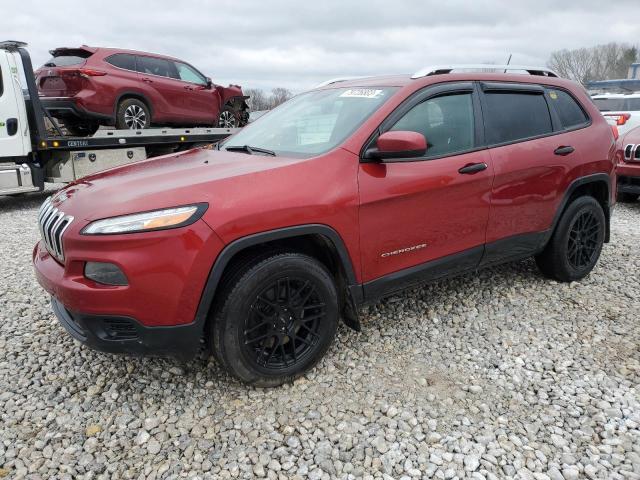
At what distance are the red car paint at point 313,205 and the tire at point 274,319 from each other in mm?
188

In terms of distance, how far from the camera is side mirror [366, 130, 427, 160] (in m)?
2.73

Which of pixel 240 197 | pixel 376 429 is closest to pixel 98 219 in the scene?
pixel 240 197

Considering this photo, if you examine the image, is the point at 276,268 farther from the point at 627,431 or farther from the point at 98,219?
the point at 627,431

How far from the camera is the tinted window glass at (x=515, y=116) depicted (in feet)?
11.6

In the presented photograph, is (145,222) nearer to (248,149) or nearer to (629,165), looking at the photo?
(248,149)

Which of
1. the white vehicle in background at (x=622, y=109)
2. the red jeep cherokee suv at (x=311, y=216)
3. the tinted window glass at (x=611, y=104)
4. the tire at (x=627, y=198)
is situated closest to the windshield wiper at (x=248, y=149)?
the red jeep cherokee suv at (x=311, y=216)

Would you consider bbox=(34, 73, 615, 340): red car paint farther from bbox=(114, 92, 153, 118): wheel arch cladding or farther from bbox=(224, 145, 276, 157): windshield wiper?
bbox=(114, 92, 153, 118): wheel arch cladding

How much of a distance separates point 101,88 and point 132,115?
88cm

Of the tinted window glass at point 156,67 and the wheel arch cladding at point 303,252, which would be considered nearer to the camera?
the wheel arch cladding at point 303,252

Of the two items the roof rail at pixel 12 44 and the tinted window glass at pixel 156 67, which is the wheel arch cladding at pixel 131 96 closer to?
the tinted window glass at pixel 156 67

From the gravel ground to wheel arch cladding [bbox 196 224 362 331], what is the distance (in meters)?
0.47

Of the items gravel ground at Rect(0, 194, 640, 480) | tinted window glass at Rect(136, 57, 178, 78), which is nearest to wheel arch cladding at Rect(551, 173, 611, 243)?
gravel ground at Rect(0, 194, 640, 480)

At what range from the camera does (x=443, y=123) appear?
3301mm

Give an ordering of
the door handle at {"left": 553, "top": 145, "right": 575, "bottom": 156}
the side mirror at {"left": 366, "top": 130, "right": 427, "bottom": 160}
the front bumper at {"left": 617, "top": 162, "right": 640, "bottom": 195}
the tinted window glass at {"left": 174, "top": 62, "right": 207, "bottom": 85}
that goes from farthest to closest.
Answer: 1. the tinted window glass at {"left": 174, "top": 62, "right": 207, "bottom": 85}
2. the front bumper at {"left": 617, "top": 162, "right": 640, "bottom": 195}
3. the door handle at {"left": 553, "top": 145, "right": 575, "bottom": 156}
4. the side mirror at {"left": 366, "top": 130, "right": 427, "bottom": 160}
